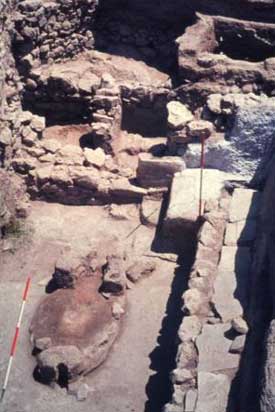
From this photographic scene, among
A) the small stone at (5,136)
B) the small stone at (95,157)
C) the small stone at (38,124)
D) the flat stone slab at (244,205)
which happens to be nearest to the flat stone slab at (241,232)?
the flat stone slab at (244,205)

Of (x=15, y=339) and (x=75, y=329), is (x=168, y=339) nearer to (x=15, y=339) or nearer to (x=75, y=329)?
(x=75, y=329)

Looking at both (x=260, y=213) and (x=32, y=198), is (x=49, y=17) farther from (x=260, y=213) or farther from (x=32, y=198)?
(x=260, y=213)

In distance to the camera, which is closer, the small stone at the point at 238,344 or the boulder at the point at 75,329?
the small stone at the point at 238,344

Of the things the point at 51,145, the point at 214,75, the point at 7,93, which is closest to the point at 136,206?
the point at 51,145

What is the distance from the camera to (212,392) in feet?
21.0

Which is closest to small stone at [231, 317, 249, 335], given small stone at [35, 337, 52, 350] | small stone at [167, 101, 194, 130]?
small stone at [35, 337, 52, 350]

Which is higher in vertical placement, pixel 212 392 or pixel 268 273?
pixel 268 273

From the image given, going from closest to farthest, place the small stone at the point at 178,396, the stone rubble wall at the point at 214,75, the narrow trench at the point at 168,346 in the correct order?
the small stone at the point at 178,396 → the narrow trench at the point at 168,346 → the stone rubble wall at the point at 214,75

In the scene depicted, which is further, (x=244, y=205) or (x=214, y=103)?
(x=214, y=103)

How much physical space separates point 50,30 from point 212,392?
7201mm

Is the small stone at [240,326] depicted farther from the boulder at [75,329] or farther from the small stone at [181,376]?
the boulder at [75,329]

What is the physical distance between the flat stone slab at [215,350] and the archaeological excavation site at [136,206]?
0.02 metres

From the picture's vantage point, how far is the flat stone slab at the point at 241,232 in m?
8.29

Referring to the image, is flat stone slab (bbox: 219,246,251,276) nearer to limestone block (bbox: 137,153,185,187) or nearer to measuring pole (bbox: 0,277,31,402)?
limestone block (bbox: 137,153,185,187)
